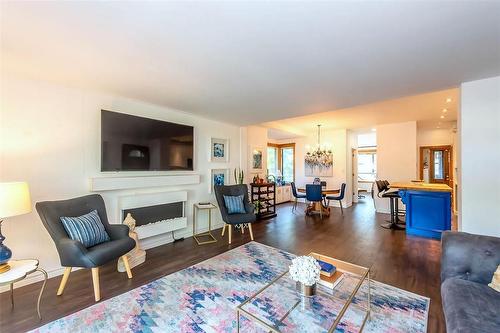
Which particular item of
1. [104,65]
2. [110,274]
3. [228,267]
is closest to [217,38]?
[104,65]

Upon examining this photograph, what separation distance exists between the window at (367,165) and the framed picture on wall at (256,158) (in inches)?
274

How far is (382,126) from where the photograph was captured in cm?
642

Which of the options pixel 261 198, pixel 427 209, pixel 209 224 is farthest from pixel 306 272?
pixel 261 198

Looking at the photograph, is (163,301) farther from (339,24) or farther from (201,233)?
(339,24)

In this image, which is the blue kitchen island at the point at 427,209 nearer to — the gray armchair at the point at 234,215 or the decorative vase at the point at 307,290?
the gray armchair at the point at 234,215

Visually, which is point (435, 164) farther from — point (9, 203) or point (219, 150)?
point (9, 203)

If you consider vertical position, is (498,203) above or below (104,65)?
below

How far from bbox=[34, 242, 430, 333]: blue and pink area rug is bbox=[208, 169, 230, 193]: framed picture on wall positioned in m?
2.12

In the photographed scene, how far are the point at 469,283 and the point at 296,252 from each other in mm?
1989

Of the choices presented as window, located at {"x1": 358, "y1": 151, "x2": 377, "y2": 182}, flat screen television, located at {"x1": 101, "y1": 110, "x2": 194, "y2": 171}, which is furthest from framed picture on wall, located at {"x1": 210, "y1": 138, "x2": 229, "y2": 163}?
window, located at {"x1": 358, "y1": 151, "x2": 377, "y2": 182}

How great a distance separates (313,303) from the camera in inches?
76.7

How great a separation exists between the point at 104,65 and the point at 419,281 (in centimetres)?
415

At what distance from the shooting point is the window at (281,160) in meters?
8.51

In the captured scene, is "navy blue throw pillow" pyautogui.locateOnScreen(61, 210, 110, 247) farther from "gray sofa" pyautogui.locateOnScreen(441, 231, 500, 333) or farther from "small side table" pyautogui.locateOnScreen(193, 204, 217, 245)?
"gray sofa" pyautogui.locateOnScreen(441, 231, 500, 333)
